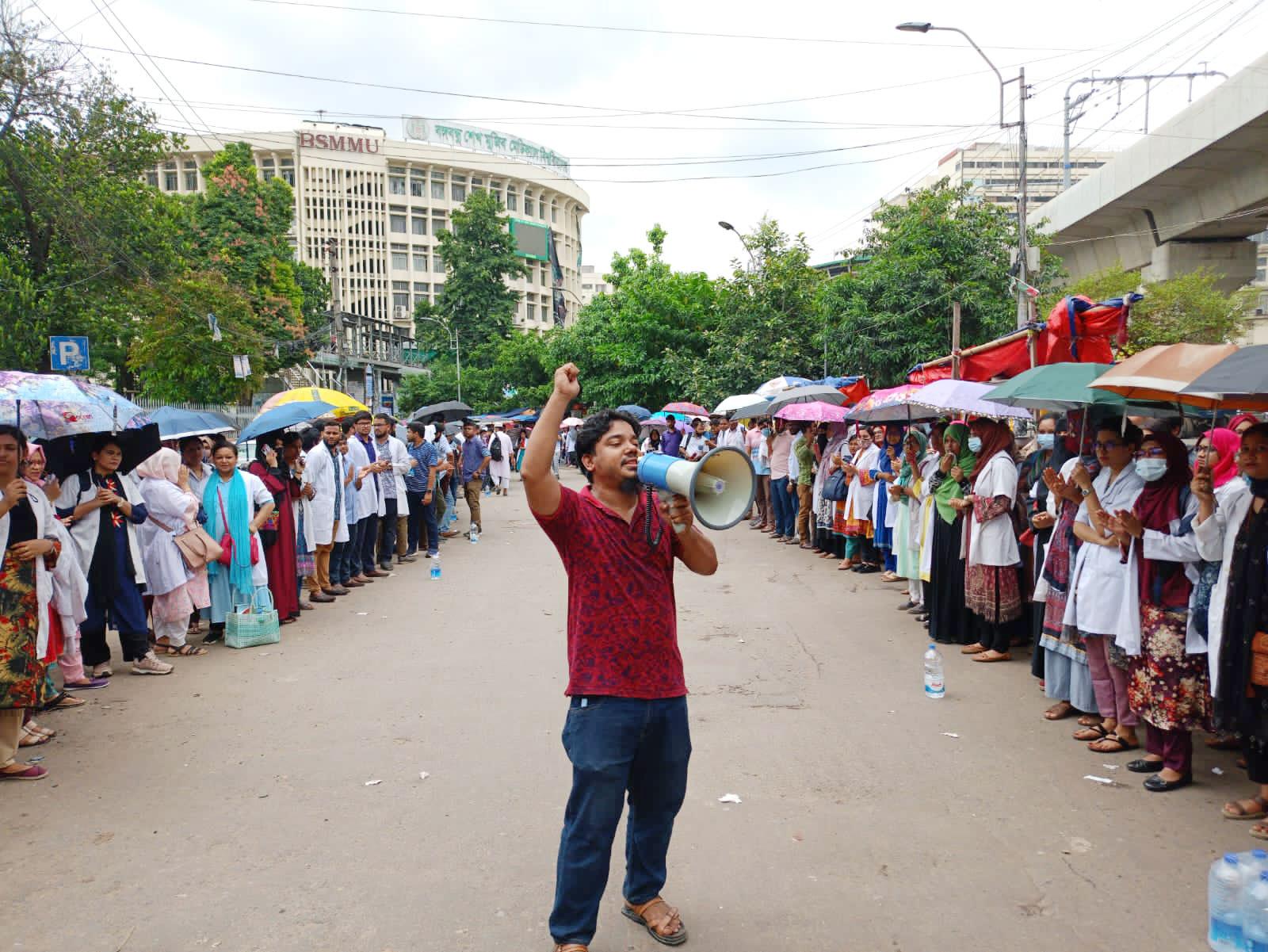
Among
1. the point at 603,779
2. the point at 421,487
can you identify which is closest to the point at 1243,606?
the point at 603,779

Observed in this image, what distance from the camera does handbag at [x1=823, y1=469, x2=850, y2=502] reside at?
40.9 ft

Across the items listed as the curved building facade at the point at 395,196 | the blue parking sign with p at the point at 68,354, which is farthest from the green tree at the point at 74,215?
the curved building facade at the point at 395,196

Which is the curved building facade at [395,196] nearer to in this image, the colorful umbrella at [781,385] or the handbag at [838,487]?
the colorful umbrella at [781,385]

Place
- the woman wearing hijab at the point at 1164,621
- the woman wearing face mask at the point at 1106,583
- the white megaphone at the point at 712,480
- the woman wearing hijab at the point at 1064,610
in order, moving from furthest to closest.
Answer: the woman wearing hijab at the point at 1064,610
the woman wearing face mask at the point at 1106,583
the woman wearing hijab at the point at 1164,621
the white megaphone at the point at 712,480

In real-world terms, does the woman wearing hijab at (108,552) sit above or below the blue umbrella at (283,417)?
below

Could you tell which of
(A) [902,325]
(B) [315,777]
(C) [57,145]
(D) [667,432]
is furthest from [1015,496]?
(C) [57,145]

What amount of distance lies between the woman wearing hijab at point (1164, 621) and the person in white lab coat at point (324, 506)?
7934mm

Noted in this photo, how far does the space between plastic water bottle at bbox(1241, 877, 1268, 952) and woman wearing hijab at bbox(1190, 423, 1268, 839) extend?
3.64ft

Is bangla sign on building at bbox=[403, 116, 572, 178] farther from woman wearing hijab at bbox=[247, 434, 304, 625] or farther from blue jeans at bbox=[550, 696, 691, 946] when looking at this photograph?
blue jeans at bbox=[550, 696, 691, 946]

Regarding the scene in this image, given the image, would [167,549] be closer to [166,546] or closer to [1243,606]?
[166,546]

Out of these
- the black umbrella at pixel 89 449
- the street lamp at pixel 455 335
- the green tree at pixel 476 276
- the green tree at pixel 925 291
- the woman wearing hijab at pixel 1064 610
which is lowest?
the woman wearing hijab at pixel 1064 610

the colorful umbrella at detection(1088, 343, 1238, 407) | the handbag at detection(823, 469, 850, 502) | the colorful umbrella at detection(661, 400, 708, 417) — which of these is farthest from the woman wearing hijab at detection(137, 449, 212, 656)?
the colorful umbrella at detection(661, 400, 708, 417)

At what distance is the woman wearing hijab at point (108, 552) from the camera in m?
6.66

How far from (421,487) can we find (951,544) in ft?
26.9
